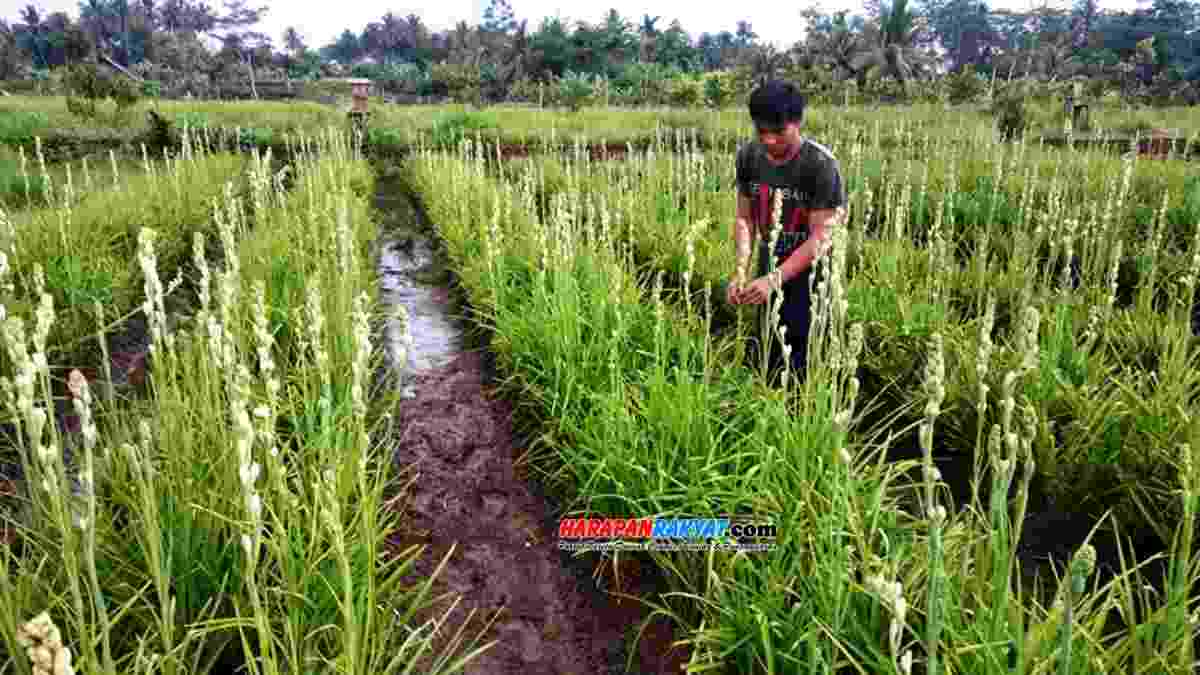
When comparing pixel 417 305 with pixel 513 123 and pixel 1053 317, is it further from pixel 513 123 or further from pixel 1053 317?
pixel 513 123

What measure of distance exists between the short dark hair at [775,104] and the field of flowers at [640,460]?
2.61 ft

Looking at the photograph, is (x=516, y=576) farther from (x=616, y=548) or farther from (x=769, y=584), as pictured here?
(x=769, y=584)

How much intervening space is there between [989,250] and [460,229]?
15.7ft

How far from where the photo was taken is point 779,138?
3.77 m

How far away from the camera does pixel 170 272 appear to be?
22.3 feet

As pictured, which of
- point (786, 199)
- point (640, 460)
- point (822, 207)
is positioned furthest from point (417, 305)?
point (640, 460)

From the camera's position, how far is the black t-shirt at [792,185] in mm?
3779

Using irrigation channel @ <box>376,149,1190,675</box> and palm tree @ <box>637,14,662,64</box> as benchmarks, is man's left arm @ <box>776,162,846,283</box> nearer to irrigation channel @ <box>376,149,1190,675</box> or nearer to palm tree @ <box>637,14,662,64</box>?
irrigation channel @ <box>376,149,1190,675</box>

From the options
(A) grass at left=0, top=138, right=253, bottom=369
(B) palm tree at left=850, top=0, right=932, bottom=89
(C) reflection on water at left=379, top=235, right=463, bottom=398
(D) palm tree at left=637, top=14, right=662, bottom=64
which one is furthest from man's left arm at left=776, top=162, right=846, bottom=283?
(D) palm tree at left=637, top=14, right=662, bottom=64

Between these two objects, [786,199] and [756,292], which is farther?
[786,199]

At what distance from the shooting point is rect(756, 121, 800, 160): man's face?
3703 millimetres

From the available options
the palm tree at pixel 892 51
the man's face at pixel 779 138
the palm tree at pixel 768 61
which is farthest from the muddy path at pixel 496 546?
the palm tree at pixel 892 51

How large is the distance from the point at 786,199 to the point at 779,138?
1.17 ft

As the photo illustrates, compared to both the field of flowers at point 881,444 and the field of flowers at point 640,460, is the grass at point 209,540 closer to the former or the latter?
the field of flowers at point 640,460
